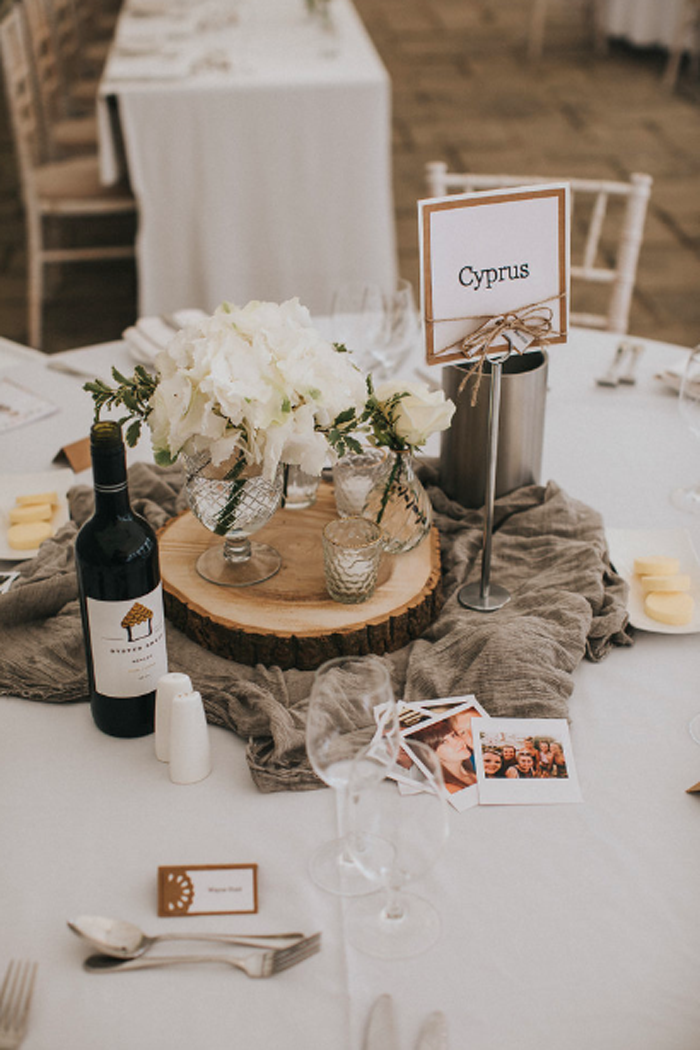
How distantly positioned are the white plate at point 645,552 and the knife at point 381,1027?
0.64 m

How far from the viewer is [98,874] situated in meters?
1.02

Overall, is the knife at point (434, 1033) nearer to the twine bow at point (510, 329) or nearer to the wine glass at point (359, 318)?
the twine bow at point (510, 329)

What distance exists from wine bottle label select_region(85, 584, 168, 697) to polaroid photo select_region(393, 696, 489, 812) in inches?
11.1

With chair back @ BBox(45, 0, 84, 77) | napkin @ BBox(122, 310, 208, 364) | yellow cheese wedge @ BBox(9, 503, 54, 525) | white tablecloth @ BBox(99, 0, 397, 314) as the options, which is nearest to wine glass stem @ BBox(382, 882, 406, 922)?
yellow cheese wedge @ BBox(9, 503, 54, 525)

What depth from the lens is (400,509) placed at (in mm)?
1333

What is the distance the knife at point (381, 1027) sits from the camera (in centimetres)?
85

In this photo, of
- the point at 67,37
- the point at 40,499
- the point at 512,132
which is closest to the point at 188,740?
the point at 40,499

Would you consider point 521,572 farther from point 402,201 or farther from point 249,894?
point 402,201

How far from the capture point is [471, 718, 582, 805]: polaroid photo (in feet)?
3.63

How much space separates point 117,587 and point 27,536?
18.6 inches

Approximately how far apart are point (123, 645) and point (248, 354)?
0.33m

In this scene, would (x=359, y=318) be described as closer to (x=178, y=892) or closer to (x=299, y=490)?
(x=299, y=490)

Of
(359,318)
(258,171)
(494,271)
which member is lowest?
(258,171)

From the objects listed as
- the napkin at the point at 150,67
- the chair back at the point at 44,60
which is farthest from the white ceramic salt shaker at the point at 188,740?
the chair back at the point at 44,60
